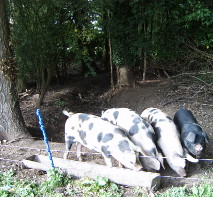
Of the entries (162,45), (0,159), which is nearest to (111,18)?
(162,45)

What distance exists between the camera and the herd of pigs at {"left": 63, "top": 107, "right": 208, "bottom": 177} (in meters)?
4.02

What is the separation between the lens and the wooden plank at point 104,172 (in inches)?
139

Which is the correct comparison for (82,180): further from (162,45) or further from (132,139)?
(162,45)

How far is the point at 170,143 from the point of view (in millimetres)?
4328

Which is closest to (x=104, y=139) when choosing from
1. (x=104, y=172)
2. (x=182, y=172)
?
(x=104, y=172)

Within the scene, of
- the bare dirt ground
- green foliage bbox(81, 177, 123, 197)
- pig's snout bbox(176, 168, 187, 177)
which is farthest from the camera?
the bare dirt ground

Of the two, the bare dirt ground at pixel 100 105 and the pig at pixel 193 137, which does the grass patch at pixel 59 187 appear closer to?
the bare dirt ground at pixel 100 105

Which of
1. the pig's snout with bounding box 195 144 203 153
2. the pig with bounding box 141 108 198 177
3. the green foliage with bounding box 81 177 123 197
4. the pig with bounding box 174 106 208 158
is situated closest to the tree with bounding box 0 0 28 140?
the green foliage with bounding box 81 177 123 197

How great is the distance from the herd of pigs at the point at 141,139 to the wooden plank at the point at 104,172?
25 cm

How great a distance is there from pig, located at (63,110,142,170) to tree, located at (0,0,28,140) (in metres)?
1.63

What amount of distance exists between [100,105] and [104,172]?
18.2ft

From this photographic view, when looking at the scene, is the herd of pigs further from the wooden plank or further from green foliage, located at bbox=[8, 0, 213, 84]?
green foliage, located at bbox=[8, 0, 213, 84]

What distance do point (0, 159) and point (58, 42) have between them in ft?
16.5

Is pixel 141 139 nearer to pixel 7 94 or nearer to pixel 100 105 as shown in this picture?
pixel 7 94
